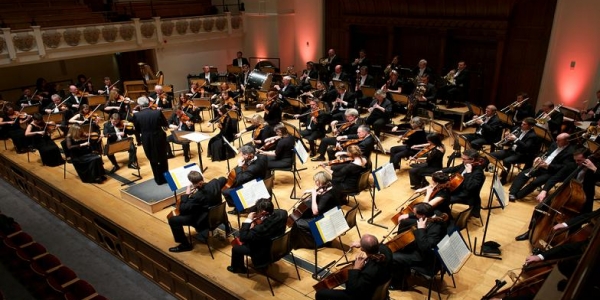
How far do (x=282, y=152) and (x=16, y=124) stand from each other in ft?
23.0

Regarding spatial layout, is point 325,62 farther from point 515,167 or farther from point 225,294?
point 225,294

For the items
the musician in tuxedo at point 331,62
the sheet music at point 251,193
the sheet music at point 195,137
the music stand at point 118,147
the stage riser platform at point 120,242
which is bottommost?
the stage riser platform at point 120,242

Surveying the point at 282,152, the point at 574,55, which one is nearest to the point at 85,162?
the point at 282,152

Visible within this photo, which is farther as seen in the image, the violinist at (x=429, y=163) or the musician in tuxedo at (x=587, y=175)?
the violinist at (x=429, y=163)

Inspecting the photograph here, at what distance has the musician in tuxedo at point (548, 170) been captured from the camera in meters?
6.92

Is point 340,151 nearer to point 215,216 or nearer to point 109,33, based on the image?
point 215,216

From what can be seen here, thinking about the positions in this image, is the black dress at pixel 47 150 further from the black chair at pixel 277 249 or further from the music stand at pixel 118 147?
the black chair at pixel 277 249

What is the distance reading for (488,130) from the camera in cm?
871

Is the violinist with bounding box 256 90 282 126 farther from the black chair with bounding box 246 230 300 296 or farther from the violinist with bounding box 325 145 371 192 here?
the black chair with bounding box 246 230 300 296

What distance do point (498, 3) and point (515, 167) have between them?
506 centimetres

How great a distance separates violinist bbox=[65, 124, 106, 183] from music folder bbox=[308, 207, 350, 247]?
18.1ft

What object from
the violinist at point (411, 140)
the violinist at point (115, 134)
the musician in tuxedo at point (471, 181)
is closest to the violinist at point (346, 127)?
the violinist at point (411, 140)

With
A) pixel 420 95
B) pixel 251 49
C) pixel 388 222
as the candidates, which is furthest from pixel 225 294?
pixel 251 49

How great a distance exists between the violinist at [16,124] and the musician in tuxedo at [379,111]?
7.96 meters
